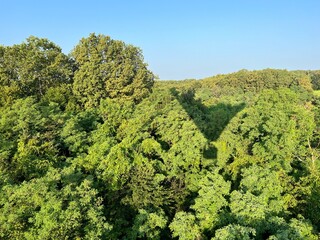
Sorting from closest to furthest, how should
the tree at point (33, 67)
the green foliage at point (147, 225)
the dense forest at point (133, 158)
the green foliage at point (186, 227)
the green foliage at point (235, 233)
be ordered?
the green foliage at point (235, 233), the dense forest at point (133, 158), the green foliage at point (186, 227), the green foliage at point (147, 225), the tree at point (33, 67)

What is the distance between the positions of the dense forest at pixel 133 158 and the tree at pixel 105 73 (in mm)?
165

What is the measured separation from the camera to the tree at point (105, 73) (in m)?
41.4

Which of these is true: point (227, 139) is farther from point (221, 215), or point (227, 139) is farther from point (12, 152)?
point (12, 152)

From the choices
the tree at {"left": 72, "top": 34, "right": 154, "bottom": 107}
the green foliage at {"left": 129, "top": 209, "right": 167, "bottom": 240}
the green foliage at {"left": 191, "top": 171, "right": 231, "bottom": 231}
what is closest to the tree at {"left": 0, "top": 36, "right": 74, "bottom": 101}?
the tree at {"left": 72, "top": 34, "right": 154, "bottom": 107}

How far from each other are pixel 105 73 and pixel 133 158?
20857 mm

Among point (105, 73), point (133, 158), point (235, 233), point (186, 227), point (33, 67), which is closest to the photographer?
point (235, 233)

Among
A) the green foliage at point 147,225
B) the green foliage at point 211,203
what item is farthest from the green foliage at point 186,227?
the green foliage at point 147,225

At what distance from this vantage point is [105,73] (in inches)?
1679

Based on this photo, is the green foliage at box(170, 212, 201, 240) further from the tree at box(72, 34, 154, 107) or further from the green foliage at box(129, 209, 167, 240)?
the tree at box(72, 34, 154, 107)

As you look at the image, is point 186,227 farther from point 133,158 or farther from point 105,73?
Result: point 105,73

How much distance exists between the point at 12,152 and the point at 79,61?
20769 millimetres

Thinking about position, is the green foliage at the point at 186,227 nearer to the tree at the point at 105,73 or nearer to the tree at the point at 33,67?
the tree at the point at 105,73

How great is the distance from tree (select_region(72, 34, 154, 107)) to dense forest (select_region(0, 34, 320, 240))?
0.54 ft

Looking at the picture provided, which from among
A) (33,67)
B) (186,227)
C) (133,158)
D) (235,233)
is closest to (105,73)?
(33,67)
